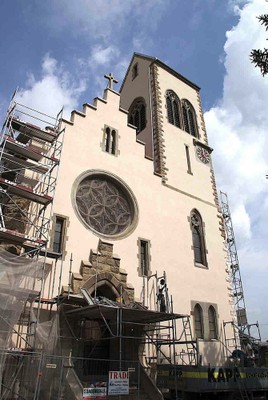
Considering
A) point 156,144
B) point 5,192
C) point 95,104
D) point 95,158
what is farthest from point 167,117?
A: point 5,192

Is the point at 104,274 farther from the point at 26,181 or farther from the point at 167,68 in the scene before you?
the point at 167,68

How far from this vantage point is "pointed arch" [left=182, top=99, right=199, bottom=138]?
79.7ft

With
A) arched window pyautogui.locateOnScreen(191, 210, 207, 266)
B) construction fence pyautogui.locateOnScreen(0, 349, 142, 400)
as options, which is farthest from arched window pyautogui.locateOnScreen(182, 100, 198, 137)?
construction fence pyautogui.locateOnScreen(0, 349, 142, 400)

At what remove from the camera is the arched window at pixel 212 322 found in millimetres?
17297

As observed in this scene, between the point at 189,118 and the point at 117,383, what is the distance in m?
18.6

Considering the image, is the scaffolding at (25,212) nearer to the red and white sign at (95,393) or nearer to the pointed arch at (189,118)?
the red and white sign at (95,393)

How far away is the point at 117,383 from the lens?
10508mm

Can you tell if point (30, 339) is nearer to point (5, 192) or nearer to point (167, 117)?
point (5, 192)

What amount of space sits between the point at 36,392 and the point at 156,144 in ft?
47.8

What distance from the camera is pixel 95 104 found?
60.2 ft

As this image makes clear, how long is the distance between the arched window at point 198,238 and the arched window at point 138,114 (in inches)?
270

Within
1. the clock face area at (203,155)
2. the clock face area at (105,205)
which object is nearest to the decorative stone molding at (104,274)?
the clock face area at (105,205)

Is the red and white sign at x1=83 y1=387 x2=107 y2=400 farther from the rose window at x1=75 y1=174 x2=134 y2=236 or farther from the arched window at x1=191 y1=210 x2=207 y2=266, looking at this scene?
the arched window at x1=191 y1=210 x2=207 y2=266

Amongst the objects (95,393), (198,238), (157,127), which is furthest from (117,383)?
(157,127)
